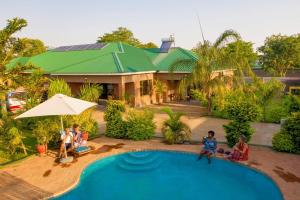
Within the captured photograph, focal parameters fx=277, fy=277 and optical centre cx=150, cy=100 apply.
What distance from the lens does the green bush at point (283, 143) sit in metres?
12.6

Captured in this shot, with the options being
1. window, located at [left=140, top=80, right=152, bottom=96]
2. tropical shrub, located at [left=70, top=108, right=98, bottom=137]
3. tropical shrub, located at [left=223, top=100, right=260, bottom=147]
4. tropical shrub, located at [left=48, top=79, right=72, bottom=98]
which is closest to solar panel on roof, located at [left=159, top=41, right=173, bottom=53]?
window, located at [left=140, top=80, right=152, bottom=96]

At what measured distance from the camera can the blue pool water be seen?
395 inches

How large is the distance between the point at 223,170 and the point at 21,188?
8134 millimetres

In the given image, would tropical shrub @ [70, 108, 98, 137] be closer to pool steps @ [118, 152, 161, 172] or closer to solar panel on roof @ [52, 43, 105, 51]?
pool steps @ [118, 152, 161, 172]

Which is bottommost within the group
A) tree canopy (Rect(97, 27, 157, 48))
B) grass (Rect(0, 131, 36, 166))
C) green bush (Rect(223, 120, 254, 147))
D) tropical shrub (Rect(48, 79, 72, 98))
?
grass (Rect(0, 131, 36, 166))

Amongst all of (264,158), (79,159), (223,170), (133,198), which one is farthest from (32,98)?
(264,158)

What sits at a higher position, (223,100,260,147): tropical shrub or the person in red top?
(223,100,260,147): tropical shrub

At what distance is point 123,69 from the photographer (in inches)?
972

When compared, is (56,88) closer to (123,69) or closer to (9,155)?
(9,155)

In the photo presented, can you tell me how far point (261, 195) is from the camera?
9.73m

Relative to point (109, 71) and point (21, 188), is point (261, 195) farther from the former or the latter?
point (109, 71)

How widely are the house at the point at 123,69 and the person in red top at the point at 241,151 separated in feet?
41.7

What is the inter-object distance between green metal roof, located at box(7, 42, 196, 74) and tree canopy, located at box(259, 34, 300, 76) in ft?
98.0

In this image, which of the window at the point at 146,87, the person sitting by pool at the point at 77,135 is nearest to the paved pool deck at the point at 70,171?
the person sitting by pool at the point at 77,135
